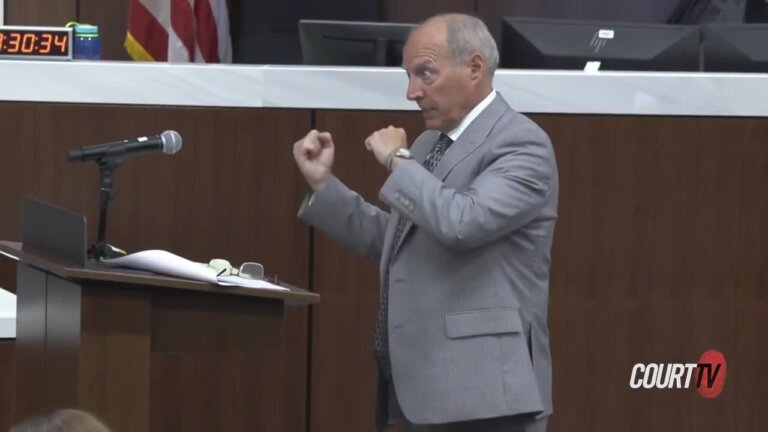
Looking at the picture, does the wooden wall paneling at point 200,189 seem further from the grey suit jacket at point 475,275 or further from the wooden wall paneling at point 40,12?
the wooden wall paneling at point 40,12

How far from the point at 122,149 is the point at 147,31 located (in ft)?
8.75

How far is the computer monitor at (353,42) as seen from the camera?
4.48 m

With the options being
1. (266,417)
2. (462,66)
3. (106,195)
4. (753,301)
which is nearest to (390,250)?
Answer: (462,66)

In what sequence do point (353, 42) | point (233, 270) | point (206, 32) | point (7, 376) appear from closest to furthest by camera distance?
point (233, 270), point (7, 376), point (353, 42), point (206, 32)

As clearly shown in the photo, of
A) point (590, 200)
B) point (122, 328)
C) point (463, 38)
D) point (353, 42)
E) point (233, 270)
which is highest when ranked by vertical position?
point (353, 42)

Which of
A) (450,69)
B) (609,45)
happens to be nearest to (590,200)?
(609,45)

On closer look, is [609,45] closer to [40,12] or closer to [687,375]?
[687,375]

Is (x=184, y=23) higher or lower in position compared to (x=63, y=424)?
higher

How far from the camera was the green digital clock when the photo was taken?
4.25 m

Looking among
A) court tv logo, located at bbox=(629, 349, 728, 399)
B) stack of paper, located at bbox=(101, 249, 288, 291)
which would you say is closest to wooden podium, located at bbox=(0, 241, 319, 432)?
stack of paper, located at bbox=(101, 249, 288, 291)

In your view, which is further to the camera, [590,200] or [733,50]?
[733,50]

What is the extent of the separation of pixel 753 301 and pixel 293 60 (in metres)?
2.70

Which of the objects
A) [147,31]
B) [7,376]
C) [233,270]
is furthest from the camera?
[147,31]

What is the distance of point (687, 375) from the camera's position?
426 cm
